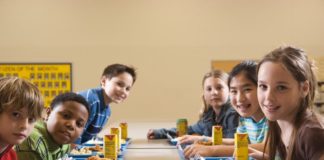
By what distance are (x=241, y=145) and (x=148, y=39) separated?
15.7ft

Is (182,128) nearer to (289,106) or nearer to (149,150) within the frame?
(149,150)

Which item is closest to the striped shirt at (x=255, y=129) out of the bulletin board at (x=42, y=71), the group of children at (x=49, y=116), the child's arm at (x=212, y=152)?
the child's arm at (x=212, y=152)

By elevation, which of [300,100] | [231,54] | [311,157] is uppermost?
[231,54]

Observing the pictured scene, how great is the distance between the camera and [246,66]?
2.26 metres

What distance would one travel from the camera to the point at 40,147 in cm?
191

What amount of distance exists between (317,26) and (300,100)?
5.59m

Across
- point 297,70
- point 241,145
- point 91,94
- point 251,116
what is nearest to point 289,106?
point 297,70

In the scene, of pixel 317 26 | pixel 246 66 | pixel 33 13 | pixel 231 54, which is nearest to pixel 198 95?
pixel 231 54

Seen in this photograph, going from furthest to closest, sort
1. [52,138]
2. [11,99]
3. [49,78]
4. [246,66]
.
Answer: [49,78], [246,66], [52,138], [11,99]

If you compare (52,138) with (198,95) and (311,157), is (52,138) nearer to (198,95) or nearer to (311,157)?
(311,157)

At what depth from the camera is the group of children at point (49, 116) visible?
4.80ft

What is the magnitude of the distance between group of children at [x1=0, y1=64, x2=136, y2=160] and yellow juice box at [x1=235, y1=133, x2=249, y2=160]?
0.83 metres

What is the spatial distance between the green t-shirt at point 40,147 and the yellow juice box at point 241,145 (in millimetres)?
952

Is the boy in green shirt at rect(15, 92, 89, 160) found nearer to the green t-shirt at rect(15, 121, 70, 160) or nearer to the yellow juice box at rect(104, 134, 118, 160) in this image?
the green t-shirt at rect(15, 121, 70, 160)
